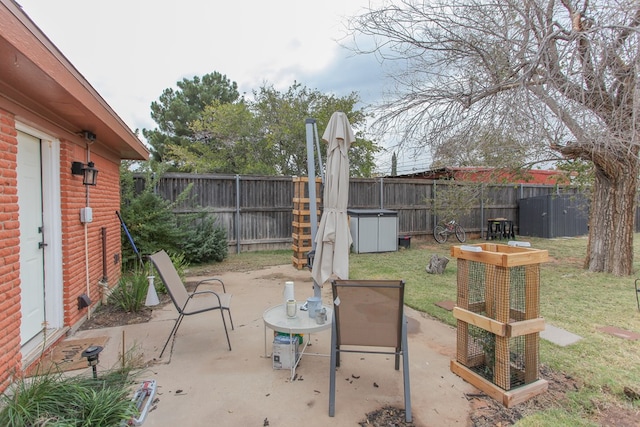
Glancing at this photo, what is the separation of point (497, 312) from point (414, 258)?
579 centimetres

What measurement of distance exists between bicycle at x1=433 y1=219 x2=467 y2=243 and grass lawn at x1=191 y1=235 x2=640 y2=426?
1717 mm

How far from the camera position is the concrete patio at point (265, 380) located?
2.20 meters

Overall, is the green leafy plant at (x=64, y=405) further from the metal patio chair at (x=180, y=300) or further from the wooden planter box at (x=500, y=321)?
the wooden planter box at (x=500, y=321)

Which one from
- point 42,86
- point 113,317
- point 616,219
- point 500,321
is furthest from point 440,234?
point 42,86

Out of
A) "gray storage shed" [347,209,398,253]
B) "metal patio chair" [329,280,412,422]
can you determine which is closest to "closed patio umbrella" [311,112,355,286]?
"metal patio chair" [329,280,412,422]

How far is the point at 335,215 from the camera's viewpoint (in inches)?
121

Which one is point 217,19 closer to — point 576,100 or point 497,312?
point 576,100

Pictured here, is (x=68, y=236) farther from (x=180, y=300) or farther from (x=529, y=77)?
(x=529, y=77)

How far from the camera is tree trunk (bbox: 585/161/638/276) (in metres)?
6.14

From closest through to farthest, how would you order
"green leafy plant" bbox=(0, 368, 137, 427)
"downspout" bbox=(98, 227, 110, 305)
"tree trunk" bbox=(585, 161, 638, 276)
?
"green leafy plant" bbox=(0, 368, 137, 427) → "downspout" bbox=(98, 227, 110, 305) → "tree trunk" bbox=(585, 161, 638, 276)

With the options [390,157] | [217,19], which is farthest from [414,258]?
[217,19]

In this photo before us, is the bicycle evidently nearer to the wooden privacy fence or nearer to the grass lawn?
the wooden privacy fence

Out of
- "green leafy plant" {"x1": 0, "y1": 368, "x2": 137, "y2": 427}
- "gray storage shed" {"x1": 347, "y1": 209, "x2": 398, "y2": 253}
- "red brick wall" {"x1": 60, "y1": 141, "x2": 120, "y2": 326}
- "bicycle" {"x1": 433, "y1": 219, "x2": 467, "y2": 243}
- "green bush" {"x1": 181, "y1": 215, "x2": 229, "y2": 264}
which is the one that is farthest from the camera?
"bicycle" {"x1": 433, "y1": 219, "x2": 467, "y2": 243}

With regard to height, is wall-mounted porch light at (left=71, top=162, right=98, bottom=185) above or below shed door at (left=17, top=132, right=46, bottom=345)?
above
